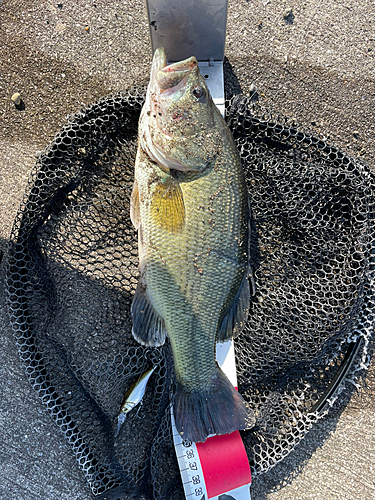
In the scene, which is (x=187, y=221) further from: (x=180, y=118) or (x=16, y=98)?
(x=16, y=98)

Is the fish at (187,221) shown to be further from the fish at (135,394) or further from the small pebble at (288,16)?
the small pebble at (288,16)

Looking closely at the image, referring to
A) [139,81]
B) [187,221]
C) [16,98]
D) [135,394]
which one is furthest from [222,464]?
[16,98]

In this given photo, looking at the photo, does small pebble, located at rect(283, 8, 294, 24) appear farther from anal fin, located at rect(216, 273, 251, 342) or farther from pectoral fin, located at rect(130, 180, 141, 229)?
anal fin, located at rect(216, 273, 251, 342)

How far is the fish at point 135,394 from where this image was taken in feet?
5.81

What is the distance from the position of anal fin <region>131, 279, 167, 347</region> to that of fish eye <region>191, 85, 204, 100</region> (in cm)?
93

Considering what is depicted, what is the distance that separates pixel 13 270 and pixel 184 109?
1.24 meters

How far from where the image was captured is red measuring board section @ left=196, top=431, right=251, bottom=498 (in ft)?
5.65

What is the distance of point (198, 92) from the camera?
1489mm

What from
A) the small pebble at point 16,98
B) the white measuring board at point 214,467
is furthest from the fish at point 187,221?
the small pebble at point 16,98

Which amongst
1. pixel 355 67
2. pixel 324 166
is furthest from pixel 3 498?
pixel 355 67

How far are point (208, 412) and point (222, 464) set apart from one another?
322 millimetres

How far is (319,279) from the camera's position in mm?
1801

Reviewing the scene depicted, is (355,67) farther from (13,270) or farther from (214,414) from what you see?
(13,270)

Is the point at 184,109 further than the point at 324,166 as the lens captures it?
No
